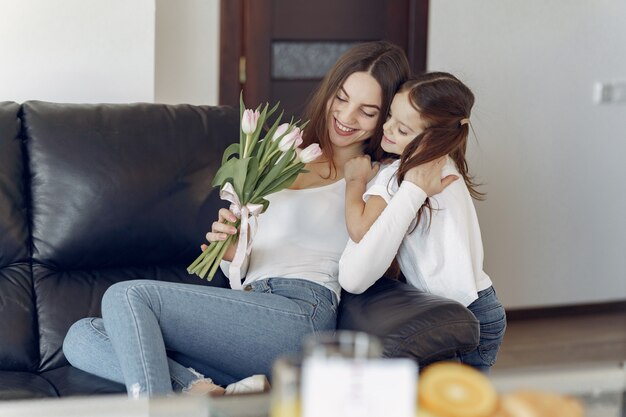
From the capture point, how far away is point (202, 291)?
2.12 m

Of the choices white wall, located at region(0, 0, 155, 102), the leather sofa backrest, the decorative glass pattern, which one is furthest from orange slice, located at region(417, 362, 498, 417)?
the decorative glass pattern

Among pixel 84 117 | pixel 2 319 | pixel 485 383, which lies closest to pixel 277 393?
pixel 485 383

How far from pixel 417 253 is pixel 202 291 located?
514mm

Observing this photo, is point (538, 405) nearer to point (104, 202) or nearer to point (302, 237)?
point (302, 237)

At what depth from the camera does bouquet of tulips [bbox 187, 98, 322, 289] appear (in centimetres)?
214

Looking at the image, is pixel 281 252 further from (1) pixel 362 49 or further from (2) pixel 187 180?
(1) pixel 362 49

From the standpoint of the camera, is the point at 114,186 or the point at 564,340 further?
the point at 564,340

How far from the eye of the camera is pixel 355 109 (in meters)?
2.38

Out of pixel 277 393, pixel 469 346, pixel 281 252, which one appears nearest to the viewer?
pixel 277 393

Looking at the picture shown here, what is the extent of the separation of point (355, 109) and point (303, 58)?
4.84 ft

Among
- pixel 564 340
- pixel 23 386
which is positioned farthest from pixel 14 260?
pixel 564 340

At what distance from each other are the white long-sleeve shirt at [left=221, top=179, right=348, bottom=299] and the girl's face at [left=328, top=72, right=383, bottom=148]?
125 mm

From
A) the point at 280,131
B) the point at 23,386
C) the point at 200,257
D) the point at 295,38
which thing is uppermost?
the point at 295,38

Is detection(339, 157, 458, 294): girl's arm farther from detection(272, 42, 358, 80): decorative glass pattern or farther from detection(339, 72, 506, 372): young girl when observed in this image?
detection(272, 42, 358, 80): decorative glass pattern
